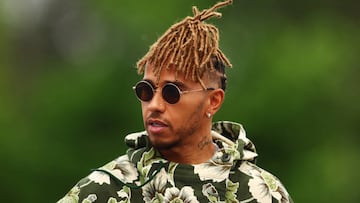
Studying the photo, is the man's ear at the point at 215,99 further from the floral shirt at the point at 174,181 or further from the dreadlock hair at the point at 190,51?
the floral shirt at the point at 174,181

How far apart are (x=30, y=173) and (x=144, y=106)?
32.5ft

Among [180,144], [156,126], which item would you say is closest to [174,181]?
[180,144]

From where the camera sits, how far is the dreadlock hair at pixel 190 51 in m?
7.38

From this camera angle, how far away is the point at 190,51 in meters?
7.43

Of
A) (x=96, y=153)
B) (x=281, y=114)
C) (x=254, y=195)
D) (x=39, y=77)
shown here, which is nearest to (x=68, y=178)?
(x=96, y=153)

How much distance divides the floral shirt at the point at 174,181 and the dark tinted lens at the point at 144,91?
0.97 ft

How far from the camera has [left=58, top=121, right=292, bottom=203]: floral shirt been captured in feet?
A: 24.3

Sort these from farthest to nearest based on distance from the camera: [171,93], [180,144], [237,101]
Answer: [237,101] → [180,144] → [171,93]

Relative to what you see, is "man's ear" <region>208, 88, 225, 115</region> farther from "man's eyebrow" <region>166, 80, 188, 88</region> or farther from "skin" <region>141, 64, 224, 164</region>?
"man's eyebrow" <region>166, 80, 188, 88</region>

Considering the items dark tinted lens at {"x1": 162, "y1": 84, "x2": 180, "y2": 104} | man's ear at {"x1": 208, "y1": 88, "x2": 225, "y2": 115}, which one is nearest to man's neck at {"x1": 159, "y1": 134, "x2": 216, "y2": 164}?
man's ear at {"x1": 208, "y1": 88, "x2": 225, "y2": 115}

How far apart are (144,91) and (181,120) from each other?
0.25 meters

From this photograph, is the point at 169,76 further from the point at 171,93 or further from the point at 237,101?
the point at 237,101

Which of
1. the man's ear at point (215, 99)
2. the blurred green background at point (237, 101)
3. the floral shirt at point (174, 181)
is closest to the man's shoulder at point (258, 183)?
the floral shirt at point (174, 181)

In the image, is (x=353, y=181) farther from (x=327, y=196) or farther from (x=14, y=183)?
(x=14, y=183)
